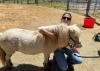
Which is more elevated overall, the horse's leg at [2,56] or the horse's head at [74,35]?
the horse's head at [74,35]

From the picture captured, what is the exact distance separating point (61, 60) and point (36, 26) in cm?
430

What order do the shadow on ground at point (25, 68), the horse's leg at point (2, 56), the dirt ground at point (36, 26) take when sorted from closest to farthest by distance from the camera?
1. the horse's leg at point (2, 56)
2. the shadow on ground at point (25, 68)
3. the dirt ground at point (36, 26)

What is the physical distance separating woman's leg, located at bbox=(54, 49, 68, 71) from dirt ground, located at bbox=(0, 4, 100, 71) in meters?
0.63

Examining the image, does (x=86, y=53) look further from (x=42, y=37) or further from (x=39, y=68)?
(x=42, y=37)

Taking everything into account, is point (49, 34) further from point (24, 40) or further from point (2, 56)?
point (2, 56)

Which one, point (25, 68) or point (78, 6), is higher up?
point (78, 6)

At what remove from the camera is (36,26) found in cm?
842

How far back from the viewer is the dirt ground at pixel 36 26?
5016 mm

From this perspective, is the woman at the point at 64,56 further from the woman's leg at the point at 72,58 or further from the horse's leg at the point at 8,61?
the horse's leg at the point at 8,61

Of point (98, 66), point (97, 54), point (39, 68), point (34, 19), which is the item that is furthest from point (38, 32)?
point (34, 19)

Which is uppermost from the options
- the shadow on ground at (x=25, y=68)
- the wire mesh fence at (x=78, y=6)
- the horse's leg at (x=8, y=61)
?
the wire mesh fence at (x=78, y=6)

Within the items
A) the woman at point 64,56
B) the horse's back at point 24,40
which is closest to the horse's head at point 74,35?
the woman at point 64,56

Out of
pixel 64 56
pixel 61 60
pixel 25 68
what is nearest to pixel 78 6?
pixel 25 68

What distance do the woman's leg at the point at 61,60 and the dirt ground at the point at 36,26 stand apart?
0.63 meters
